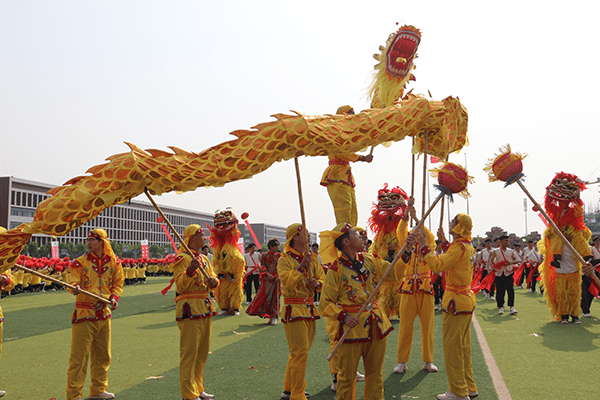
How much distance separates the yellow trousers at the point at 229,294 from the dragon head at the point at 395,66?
22.8ft

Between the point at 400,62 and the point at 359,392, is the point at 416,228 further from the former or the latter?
the point at 359,392

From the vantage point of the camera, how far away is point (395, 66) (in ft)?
14.9

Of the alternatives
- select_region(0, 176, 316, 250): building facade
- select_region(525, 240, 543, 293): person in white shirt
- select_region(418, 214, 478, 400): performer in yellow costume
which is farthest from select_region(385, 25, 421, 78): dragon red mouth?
select_region(0, 176, 316, 250): building facade

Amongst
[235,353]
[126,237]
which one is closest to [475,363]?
[235,353]

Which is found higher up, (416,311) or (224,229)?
(224,229)

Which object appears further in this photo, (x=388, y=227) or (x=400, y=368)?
(x=388, y=227)

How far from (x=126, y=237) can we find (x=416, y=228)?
86.2 meters

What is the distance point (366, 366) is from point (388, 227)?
2808mm

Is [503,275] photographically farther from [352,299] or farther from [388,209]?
[352,299]

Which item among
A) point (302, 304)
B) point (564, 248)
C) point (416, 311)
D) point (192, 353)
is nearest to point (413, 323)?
point (416, 311)

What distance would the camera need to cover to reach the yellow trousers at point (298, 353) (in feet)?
13.9

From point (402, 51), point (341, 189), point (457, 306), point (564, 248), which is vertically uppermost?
point (402, 51)

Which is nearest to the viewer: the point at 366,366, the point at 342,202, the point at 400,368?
the point at 366,366

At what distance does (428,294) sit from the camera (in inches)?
220
